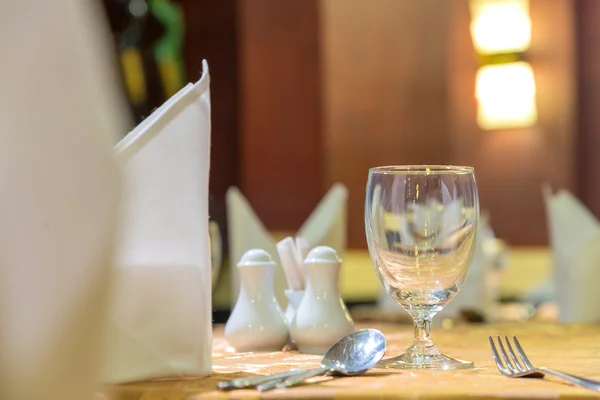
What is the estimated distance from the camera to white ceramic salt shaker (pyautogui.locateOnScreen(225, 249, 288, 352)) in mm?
1061

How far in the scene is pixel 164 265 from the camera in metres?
0.80

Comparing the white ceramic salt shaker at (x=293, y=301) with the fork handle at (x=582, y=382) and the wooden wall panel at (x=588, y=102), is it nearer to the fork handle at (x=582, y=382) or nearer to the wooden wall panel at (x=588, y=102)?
the fork handle at (x=582, y=382)

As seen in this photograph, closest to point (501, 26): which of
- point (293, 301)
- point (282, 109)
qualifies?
point (282, 109)

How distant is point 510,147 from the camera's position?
4.18 metres

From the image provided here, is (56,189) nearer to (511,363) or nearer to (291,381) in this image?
(291,381)

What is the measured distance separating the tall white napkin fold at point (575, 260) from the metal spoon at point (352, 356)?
973 millimetres

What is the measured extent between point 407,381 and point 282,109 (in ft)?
11.4

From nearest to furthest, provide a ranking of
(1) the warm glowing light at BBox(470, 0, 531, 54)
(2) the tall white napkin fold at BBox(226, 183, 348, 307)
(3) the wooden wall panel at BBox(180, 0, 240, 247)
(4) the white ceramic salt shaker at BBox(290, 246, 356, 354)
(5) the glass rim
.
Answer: (5) the glass rim → (4) the white ceramic salt shaker at BBox(290, 246, 356, 354) → (2) the tall white napkin fold at BBox(226, 183, 348, 307) → (1) the warm glowing light at BBox(470, 0, 531, 54) → (3) the wooden wall panel at BBox(180, 0, 240, 247)

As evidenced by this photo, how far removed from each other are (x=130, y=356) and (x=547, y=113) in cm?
373

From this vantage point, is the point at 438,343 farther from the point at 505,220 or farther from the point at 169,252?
the point at 505,220

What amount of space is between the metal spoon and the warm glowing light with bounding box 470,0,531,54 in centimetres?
353

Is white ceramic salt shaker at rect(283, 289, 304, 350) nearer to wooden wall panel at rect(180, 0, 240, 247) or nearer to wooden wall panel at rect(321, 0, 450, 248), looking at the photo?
wooden wall panel at rect(321, 0, 450, 248)

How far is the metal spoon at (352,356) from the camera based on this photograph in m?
0.78

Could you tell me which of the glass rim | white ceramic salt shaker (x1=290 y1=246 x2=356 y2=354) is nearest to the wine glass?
the glass rim
